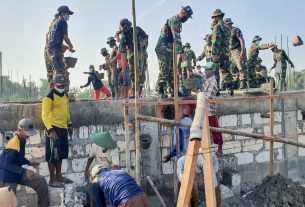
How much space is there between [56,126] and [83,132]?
0.63 m

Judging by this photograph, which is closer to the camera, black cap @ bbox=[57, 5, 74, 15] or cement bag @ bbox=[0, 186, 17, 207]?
cement bag @ bbox=[0, 186, 17, 207]

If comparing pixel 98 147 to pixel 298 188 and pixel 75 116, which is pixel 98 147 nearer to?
pixel 75 116

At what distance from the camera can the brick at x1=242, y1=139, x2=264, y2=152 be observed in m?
7.12

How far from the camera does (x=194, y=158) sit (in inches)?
94.4

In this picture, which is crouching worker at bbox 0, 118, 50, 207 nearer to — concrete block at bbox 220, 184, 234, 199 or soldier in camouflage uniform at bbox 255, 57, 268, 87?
concrete block at bbox 220, 184, 234, 199

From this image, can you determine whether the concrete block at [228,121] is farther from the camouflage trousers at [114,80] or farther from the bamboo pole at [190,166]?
the bamboo pole at [190,166]

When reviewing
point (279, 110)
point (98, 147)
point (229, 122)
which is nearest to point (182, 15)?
point (229, 122)

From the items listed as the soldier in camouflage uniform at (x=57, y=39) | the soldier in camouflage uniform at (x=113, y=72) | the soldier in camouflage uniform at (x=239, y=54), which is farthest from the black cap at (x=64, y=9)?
the soldier in camouflage uniform at (x=239, y=54)

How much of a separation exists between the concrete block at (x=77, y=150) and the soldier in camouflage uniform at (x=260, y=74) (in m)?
5.30

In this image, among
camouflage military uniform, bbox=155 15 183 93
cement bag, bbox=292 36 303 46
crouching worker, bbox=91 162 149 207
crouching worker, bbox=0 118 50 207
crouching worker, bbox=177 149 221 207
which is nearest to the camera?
Result: crouching worker, bbox=91 162 149 207

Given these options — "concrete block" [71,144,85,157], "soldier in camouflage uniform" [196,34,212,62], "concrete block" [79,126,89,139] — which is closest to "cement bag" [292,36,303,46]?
"soldier in camouflage uniform" [196,34,212,62]

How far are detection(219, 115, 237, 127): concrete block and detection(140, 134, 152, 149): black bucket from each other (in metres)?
1.45

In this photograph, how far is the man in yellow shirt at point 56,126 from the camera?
515 centimetres

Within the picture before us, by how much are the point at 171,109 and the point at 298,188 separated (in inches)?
95.0
